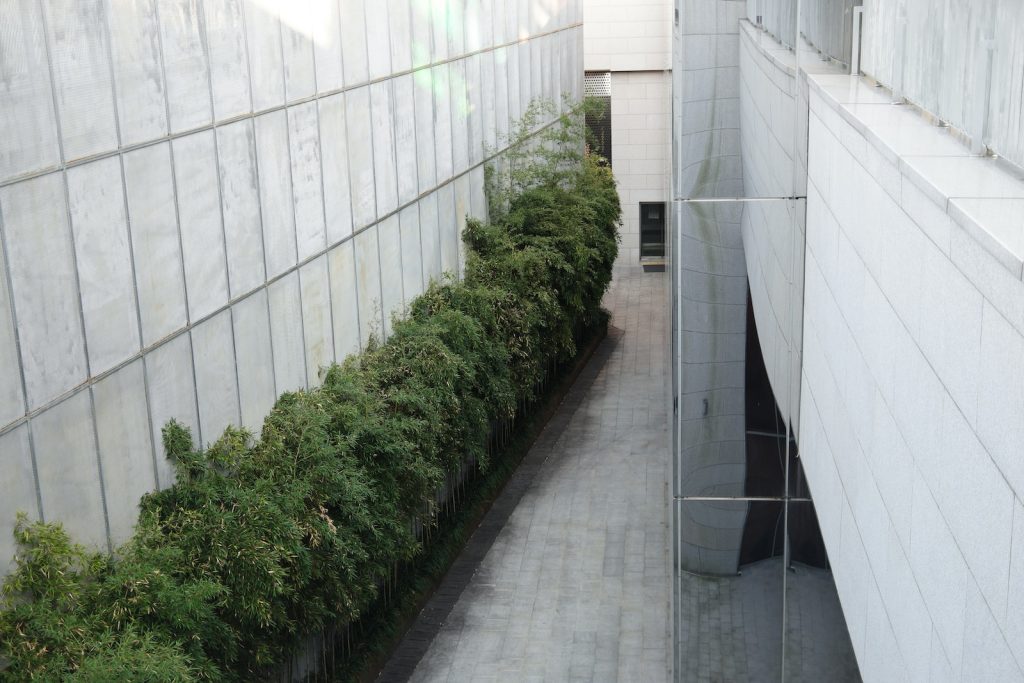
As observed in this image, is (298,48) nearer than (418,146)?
Yes

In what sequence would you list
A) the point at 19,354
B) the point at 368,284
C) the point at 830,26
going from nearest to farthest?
1. the point at 19,354
2. the point at 830,26
3. the point at 368,284

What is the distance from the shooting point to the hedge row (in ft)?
22.6

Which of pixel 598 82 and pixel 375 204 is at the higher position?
pixel 598 82

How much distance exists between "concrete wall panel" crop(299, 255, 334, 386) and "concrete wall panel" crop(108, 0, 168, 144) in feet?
10.1

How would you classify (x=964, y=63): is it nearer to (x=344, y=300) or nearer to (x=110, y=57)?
(x=110, y=57)

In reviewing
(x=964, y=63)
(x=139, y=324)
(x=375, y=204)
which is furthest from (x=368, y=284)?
(x=964, y=63)

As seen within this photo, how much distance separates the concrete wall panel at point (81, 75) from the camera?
7.25 meters

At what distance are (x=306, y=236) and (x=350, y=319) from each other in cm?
163

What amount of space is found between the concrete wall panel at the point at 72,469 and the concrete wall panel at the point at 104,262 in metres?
0.41

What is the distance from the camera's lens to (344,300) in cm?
1256

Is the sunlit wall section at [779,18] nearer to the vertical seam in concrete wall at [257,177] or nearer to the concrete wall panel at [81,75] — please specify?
the vertical seam in concrete wall at [257,177]

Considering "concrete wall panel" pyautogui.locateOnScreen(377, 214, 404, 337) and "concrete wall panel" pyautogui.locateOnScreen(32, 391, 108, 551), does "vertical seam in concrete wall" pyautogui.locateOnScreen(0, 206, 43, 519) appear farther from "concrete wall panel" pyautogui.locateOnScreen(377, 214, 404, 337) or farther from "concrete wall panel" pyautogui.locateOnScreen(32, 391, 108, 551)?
"concrete wall panel" pyautogui.locateOnScreen(377, 214, 404, 337)

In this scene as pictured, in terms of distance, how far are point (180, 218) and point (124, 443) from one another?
1888 mm

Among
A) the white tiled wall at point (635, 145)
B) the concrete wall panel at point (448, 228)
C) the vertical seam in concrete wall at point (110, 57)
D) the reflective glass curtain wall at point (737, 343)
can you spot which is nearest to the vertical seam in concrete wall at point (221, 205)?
the vertical seam in concrete wall at point (110, 57)
